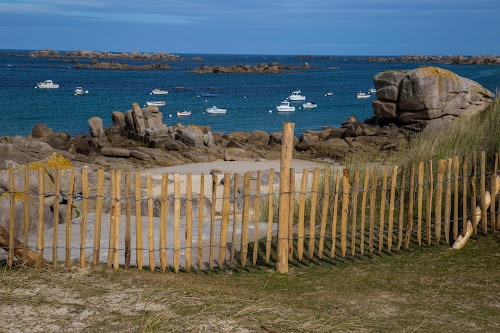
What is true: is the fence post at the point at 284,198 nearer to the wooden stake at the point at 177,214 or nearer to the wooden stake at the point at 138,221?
the wooden stake at the point at 177,214

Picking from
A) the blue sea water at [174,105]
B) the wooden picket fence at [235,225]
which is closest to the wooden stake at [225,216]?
the wooden picket fence at [235,225]

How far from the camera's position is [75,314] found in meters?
4.78

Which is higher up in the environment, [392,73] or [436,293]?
[392,73]

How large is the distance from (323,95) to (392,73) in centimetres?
3756

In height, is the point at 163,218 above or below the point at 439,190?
below

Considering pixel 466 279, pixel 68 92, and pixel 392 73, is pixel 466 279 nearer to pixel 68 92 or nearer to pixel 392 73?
pixel 392 73

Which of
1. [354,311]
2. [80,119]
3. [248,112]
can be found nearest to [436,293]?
[354,311]

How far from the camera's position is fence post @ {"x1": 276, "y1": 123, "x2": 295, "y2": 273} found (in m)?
6.27

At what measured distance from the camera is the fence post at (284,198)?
6.27 metres

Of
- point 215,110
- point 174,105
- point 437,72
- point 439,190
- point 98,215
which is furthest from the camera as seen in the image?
point 174,105

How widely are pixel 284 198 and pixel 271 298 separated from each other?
128 cm

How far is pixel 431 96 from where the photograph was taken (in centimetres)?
2281

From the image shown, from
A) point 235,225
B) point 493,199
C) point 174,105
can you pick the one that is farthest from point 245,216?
point 174,105

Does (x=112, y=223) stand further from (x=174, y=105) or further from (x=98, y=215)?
(x=174, y=105)
